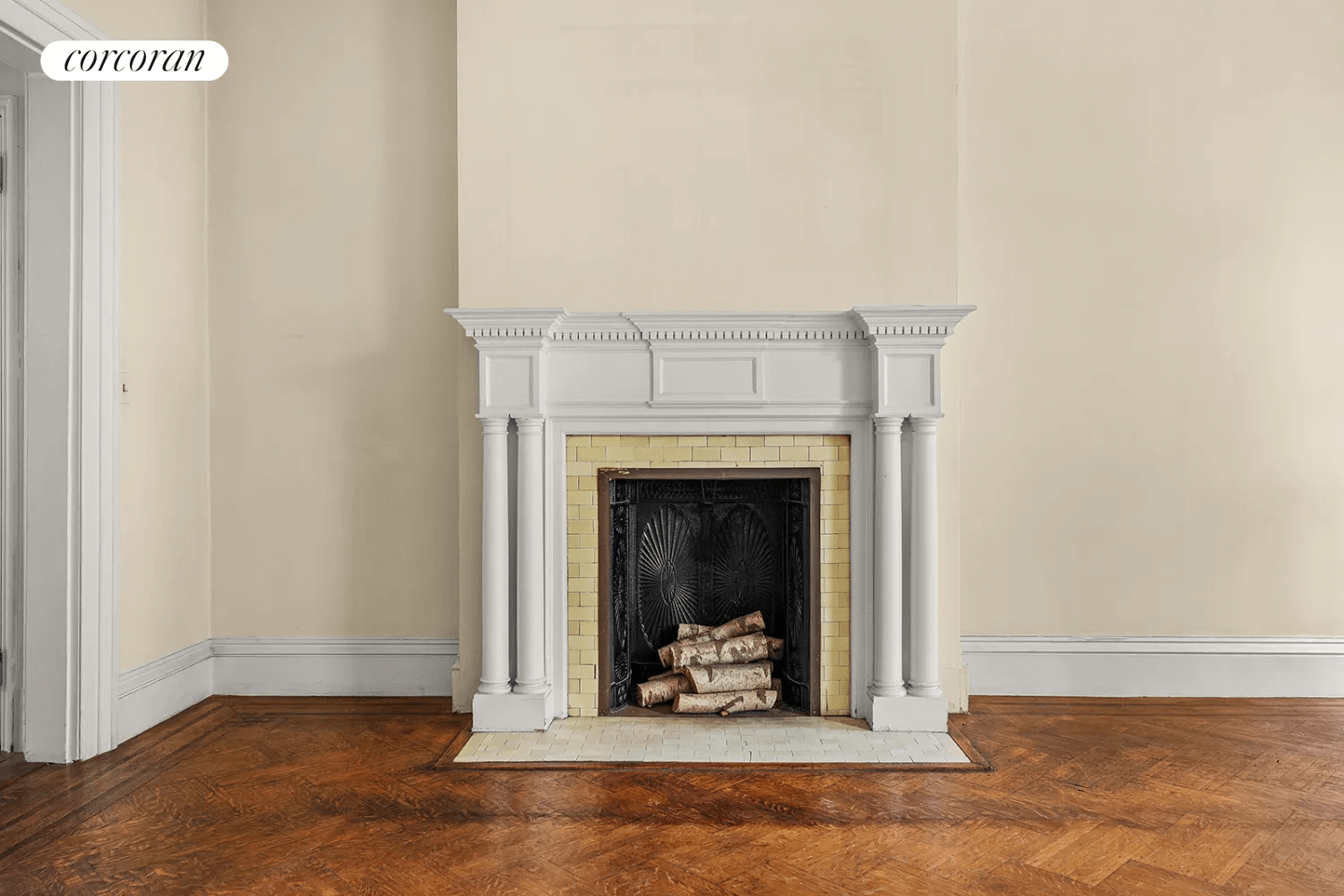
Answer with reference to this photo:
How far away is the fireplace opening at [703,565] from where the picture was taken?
3354mm

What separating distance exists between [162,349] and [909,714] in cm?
341

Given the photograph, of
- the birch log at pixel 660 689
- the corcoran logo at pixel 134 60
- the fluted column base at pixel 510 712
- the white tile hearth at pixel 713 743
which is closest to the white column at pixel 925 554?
the white tile hearth at pixel 713 743

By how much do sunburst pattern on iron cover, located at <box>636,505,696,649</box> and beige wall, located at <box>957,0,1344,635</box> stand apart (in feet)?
5.00

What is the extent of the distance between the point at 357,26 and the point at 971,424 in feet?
11.0

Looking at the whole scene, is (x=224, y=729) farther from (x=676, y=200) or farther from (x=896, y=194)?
(x=896, y=194)

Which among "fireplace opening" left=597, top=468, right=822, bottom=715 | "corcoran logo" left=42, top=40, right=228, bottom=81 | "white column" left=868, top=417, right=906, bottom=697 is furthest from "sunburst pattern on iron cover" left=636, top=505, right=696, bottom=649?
"corcoran logo" left=42, top=40, right=228, bottom=81

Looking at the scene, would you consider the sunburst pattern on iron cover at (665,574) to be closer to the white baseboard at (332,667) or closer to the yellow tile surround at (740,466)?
the yellow tile surround at (740,466)

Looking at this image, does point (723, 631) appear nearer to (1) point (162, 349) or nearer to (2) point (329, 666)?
(2) point (329, 666)

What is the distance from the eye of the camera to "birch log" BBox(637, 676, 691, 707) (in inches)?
131

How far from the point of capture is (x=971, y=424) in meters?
3.64

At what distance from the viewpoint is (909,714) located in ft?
10.2

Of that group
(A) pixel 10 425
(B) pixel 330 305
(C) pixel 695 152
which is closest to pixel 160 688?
(A) pixel 10 425

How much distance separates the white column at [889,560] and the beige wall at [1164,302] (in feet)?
2.65

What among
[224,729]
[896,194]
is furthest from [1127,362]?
[224,729]
